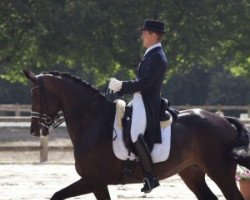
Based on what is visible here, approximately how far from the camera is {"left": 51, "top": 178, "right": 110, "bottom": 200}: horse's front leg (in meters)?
8.23

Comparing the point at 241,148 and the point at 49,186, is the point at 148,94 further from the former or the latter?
the point at 49,186

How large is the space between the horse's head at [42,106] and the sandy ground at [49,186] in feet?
10.9

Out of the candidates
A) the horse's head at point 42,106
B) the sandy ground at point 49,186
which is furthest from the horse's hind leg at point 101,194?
the sandy ground at point 49,186

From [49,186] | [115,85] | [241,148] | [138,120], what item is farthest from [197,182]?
[49,186]

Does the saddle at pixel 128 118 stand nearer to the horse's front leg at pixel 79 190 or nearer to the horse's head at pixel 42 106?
the horse's front leg at pixel 79 190

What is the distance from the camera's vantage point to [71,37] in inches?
1318

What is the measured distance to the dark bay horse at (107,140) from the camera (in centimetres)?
850

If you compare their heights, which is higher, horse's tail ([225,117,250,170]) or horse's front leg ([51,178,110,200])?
horse's tail ([225,117,250,170])

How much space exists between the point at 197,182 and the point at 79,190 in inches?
67.1

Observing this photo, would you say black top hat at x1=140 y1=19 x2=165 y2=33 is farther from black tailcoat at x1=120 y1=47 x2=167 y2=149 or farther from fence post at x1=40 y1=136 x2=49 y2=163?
fence post at x1=40 y1=136 x2=49 y2=163

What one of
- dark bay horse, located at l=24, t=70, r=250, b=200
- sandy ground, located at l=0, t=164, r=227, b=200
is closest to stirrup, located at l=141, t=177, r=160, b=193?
dark bay horse, located at l=24, t=70, r=250, b=200

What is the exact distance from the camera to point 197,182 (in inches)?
364

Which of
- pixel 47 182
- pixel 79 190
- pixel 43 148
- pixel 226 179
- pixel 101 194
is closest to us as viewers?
pixel 79 190

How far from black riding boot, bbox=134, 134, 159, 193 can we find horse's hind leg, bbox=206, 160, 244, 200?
0.76 metres
